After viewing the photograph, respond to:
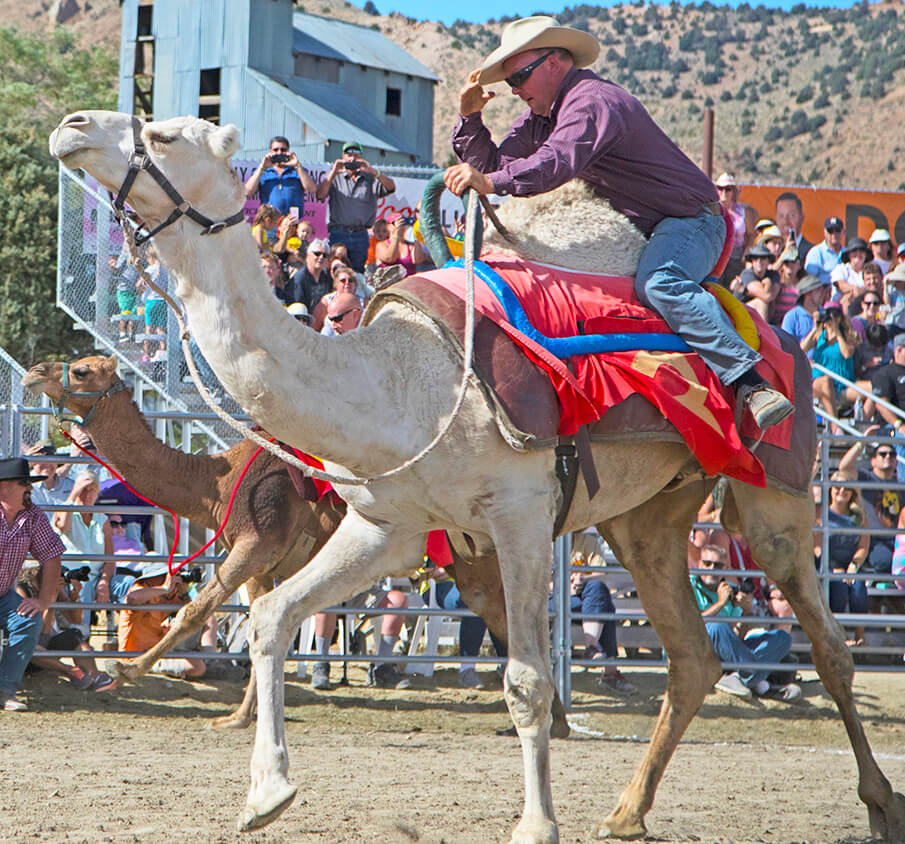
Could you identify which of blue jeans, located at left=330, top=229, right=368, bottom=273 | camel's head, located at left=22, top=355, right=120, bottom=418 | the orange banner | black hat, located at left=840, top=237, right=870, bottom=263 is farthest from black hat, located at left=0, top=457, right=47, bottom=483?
the orange banner

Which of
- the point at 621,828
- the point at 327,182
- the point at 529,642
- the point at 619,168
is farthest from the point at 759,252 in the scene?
the point at 529,642

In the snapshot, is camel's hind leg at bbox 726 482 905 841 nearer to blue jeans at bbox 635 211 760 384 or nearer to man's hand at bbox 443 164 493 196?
blue jeans at bbox 635 211 760 384

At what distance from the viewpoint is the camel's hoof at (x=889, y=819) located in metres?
5.77

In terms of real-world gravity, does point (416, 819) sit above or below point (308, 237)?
below

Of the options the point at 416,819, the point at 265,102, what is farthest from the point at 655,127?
the point at 265,102

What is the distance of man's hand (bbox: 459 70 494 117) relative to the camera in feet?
18.3

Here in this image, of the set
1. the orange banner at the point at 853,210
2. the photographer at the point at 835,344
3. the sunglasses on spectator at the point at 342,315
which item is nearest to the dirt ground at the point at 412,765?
the sunglasses on spectator at the point at 342,315

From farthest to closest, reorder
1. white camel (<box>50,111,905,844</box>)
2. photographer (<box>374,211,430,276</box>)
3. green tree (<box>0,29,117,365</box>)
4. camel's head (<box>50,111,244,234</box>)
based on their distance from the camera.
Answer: green tree (<box>0,29,117,365</box>) < photographer (<box>374,211,430,276</box>) < white camel (<box>50,111,905,844</box>) < camel's head (<box>50,111,244,234</box>)

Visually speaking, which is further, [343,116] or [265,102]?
[343,116]

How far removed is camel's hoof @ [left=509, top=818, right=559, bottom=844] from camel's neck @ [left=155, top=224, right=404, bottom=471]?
1387 millimetres

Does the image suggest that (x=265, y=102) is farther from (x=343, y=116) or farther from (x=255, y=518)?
(x=255, y=518)

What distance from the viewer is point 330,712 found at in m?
9.28

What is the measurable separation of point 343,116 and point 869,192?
1044 inches

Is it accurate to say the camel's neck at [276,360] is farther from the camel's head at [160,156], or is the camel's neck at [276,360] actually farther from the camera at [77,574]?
the camera at [77,574]
